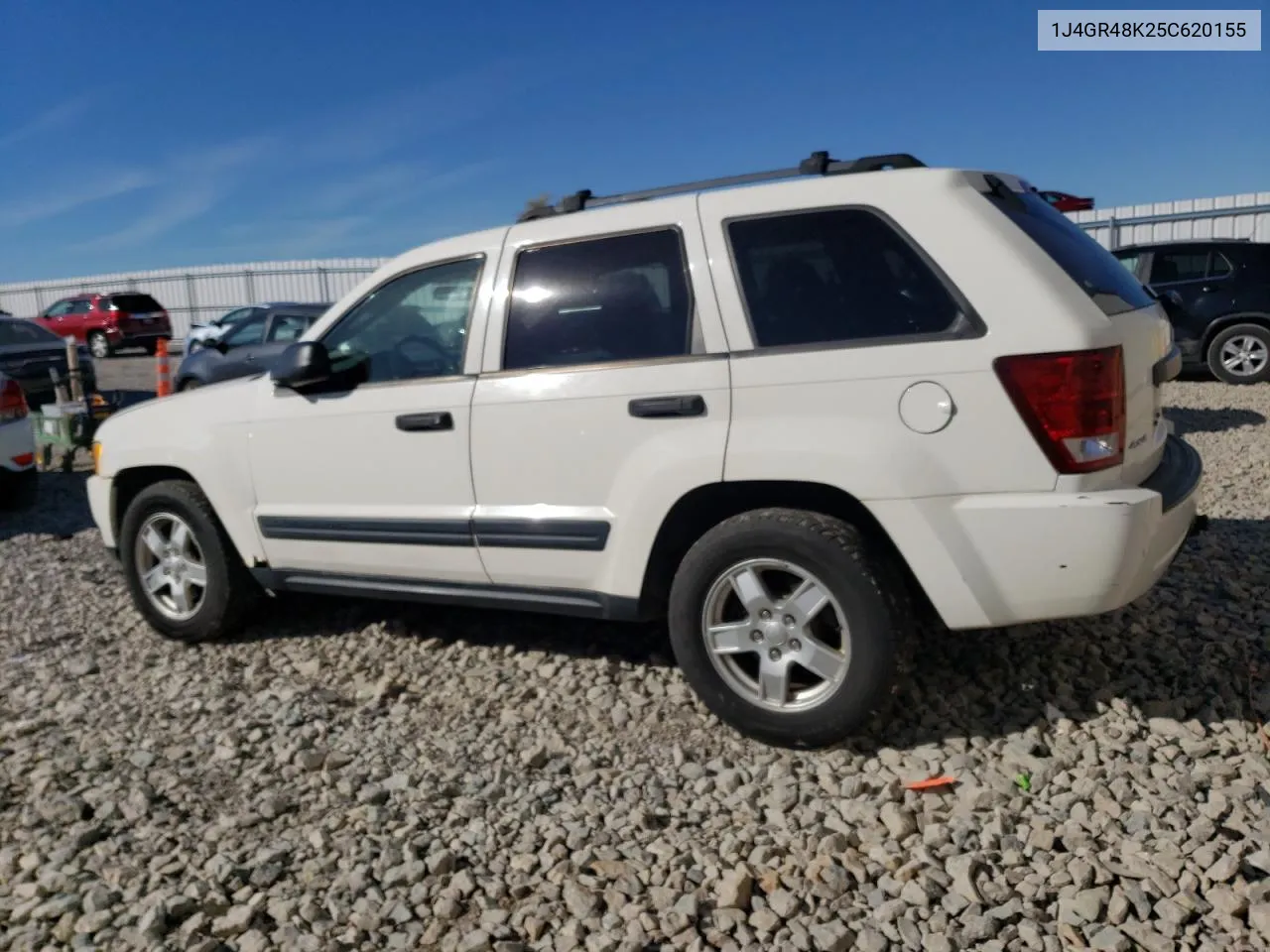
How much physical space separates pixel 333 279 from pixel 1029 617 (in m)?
26.3

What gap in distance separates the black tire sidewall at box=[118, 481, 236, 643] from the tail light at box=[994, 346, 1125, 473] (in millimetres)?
3295

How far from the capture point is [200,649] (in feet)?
15.3

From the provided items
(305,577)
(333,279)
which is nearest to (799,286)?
(305,577)

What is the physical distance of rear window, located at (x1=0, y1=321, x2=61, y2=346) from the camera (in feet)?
38.6

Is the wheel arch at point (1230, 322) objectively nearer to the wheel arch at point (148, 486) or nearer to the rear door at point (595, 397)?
the rear door at point (595, 397)

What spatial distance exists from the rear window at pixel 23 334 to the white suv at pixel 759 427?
9284mm

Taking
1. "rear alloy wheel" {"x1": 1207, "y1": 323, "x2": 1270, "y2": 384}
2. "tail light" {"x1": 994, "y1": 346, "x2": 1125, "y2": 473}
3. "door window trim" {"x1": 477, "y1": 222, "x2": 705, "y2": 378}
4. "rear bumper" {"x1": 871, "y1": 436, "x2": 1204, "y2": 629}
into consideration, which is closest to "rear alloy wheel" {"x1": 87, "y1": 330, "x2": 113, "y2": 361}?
"rear alloy wheel" {"x1": 1207, "y1": 323, "x2": 1270, "y2": 384}

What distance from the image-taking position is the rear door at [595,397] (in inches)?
133

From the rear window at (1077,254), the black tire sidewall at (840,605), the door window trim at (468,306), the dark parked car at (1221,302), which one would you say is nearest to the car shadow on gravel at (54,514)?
the door window trim at (468,306)

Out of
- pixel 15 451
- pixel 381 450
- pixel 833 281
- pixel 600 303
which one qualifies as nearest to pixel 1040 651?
pixel 833 281

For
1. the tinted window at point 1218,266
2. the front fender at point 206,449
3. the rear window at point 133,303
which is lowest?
the front fender at point 206,449

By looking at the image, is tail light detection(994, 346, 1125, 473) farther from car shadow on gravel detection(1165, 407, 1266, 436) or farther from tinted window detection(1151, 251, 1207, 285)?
tinted window detection(1151, 251, 1207, 285)

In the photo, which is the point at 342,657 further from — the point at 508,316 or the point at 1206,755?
the point at 1206,755

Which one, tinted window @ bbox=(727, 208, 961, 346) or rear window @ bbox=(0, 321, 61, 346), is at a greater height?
rear window @ bbox=(0, 321, 61, 346)
